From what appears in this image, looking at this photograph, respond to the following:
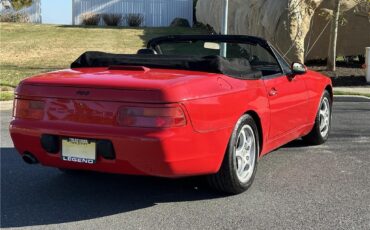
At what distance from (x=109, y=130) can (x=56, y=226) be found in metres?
0.81

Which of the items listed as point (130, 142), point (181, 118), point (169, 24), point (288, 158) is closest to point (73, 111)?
point (130, 142)

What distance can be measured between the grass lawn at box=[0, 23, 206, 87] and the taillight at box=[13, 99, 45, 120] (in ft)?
29.0

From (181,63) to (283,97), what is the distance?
1208 mm

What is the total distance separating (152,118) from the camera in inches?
167

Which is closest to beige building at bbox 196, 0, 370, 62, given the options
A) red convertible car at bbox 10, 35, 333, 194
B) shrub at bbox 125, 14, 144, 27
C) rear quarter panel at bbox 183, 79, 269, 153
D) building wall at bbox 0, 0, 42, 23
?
red convertible car at bbox 10, 35, 333, 194

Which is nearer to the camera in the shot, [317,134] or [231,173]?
[231,173]

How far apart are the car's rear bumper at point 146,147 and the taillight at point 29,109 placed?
0.06 meters

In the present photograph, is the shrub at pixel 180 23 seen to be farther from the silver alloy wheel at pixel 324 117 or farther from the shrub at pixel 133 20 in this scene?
the silver alloy wheel at pixel 324 117

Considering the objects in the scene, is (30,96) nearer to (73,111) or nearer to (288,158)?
(73,111)

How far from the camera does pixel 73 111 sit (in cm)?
450

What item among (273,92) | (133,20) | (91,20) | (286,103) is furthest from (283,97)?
(91,20)

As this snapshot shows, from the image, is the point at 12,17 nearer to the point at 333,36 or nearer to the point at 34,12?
the point at 34,12

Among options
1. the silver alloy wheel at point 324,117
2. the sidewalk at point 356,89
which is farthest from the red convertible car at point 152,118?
the sidewalk at point 356,89

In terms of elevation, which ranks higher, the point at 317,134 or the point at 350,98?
the point at 317,134
